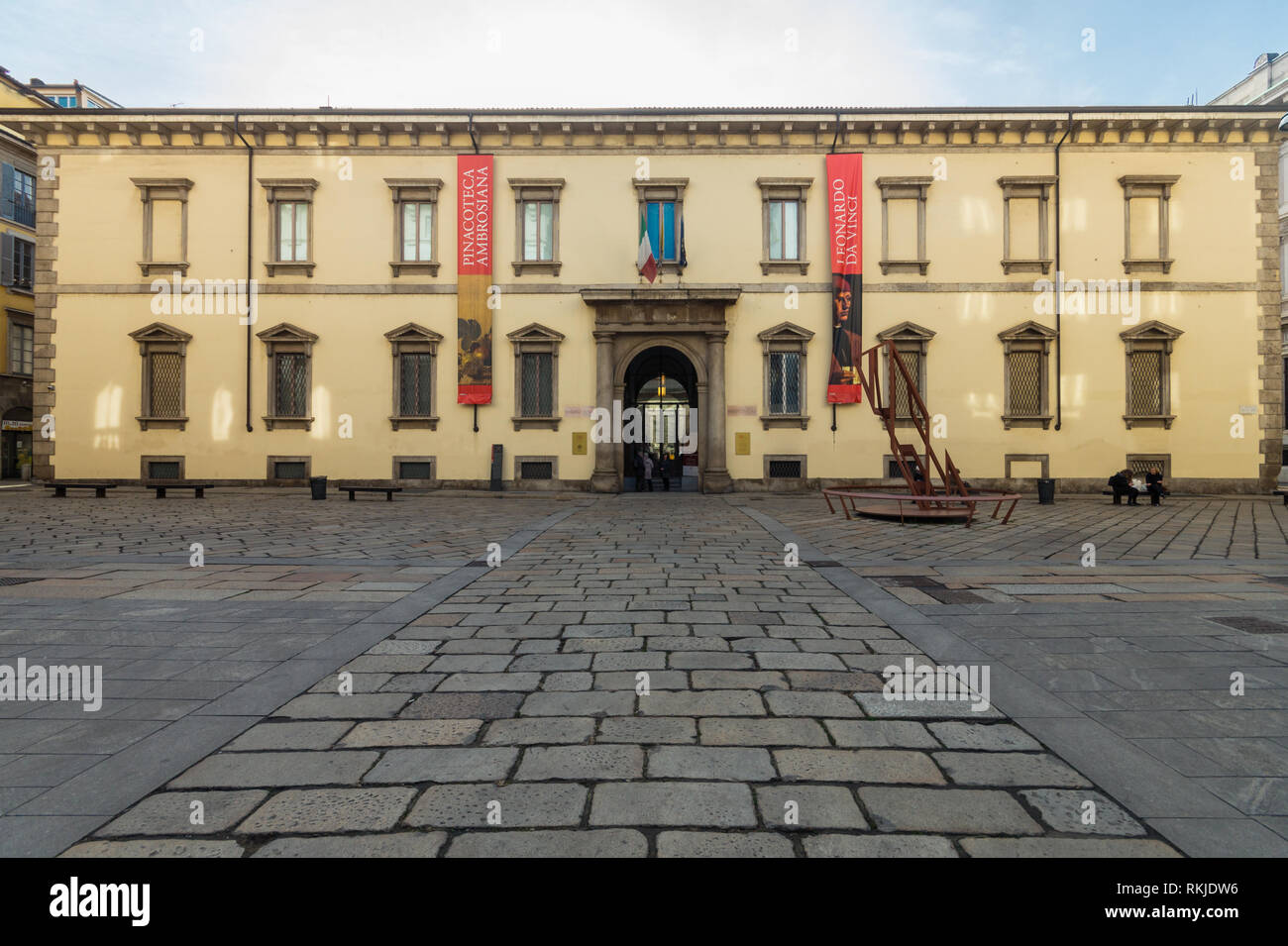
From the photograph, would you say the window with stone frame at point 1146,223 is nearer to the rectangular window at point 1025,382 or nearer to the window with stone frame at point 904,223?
the rectangular window at point 1025,382

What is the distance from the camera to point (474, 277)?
1966 cm

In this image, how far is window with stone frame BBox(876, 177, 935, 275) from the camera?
19453 mm

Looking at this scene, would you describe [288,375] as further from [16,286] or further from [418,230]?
[16,286]

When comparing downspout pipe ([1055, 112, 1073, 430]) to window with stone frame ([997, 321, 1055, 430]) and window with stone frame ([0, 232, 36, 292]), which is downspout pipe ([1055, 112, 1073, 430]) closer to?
window with stone frame ([997, 321, 1055, 430])

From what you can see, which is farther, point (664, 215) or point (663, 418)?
point (663, 418)

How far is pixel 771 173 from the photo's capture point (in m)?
19.7

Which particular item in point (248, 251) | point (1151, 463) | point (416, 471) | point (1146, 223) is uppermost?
point (1146, 223)

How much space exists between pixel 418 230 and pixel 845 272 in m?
12.5

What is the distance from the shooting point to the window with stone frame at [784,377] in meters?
19.5

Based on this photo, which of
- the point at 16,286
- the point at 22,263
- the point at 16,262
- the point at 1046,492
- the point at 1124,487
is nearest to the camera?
the point at 1124,487

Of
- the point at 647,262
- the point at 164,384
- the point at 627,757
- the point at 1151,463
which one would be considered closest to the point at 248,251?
the point at 164,384

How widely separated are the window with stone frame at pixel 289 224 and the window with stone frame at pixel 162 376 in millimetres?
3499
